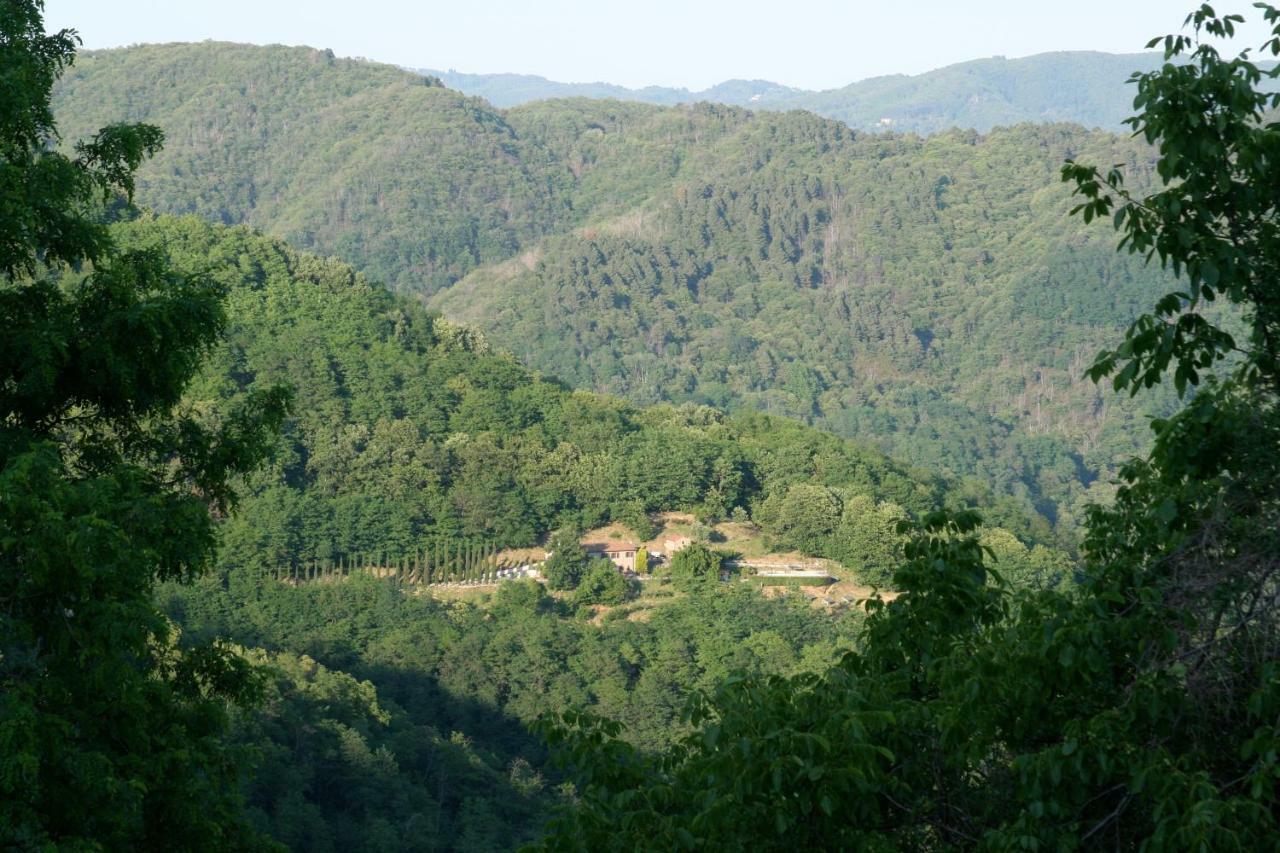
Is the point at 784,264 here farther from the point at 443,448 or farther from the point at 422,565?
the point at 422,565

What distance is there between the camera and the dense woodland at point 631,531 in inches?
221

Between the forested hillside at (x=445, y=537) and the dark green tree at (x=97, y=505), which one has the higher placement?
the dark green tree at (x=97, y=505)

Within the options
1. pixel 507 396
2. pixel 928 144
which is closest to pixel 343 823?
pixel 507 396

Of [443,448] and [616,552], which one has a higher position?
[443,448]

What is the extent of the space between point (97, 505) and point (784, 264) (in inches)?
6503

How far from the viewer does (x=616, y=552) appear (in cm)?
5969

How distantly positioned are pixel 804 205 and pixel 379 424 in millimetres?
115579

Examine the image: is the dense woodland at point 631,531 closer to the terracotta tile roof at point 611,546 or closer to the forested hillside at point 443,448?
the forested hillside at point 443,448

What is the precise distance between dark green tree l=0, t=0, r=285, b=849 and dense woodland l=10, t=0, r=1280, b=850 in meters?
0.03

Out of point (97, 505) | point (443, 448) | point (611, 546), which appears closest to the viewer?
point (97, 505)

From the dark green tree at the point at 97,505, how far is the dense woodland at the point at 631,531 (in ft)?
0.09

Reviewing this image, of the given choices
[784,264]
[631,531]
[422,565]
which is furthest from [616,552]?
[784,264]

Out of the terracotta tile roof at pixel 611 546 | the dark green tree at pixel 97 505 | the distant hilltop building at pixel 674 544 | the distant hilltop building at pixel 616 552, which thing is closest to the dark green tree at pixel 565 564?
the distant hilltop building at pixel 616 552

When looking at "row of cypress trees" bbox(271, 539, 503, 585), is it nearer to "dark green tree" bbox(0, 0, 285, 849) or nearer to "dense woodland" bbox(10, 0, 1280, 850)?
"dense woodland" bbox(10, 0, 1280, 850)
